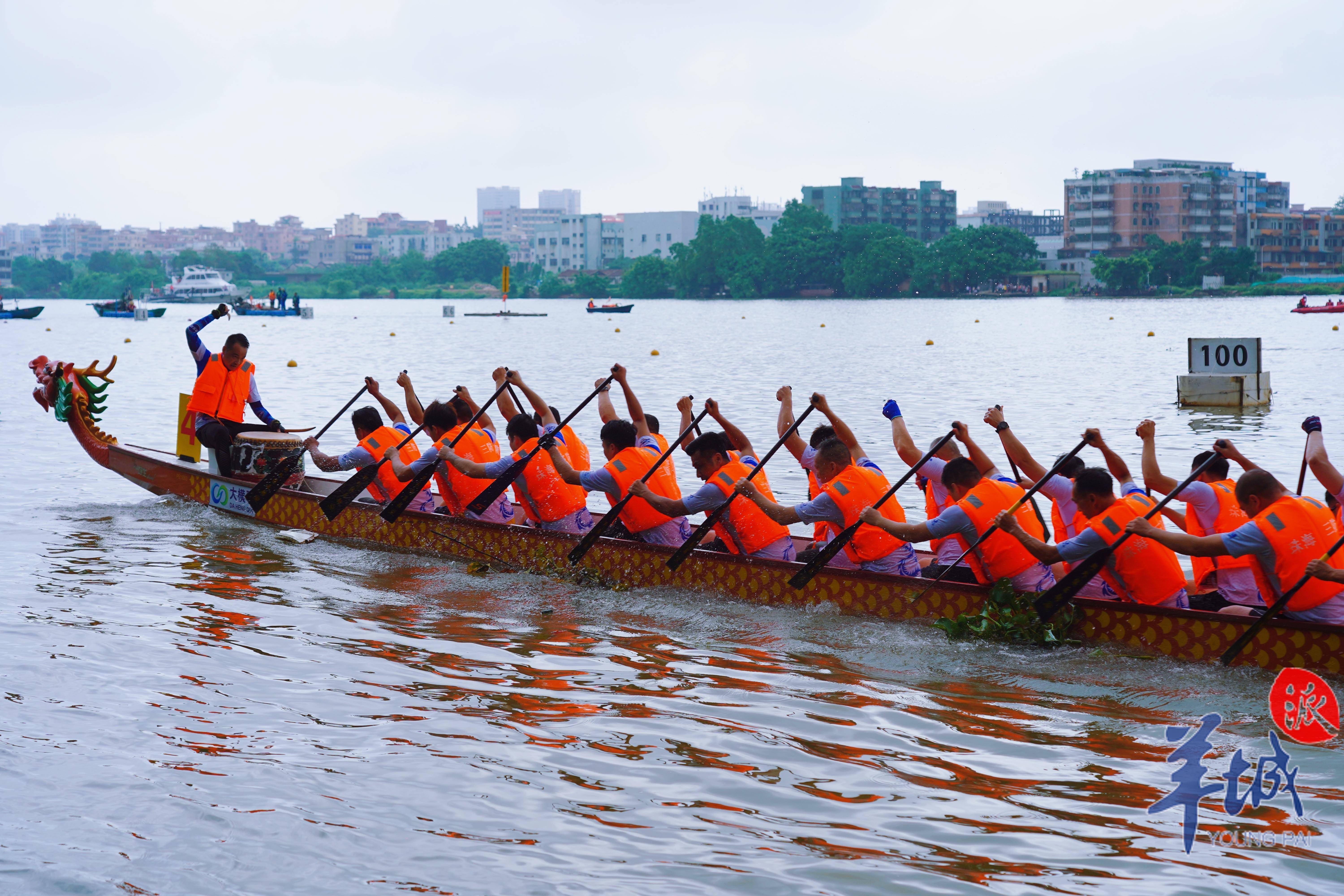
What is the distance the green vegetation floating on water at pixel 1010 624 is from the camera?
7.60 meters

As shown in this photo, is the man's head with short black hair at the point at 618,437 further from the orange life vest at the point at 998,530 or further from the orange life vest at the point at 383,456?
the orange life vest at the point at 998,530

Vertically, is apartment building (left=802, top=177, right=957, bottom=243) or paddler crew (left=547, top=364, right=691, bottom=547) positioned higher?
apartment building (left=802, top=177, right=957, bottom=243)

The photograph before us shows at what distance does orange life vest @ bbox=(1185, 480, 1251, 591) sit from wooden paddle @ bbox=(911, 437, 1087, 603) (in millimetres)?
765

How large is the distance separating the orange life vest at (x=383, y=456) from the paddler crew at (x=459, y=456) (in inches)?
6.0

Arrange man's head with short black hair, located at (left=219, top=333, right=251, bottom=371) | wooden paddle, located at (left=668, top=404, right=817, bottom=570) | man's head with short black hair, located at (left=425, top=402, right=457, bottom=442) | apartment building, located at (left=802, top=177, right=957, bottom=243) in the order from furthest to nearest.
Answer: apartment building, located at (left=802, top=177, right=957, bottom=243)
man's head with short black hair, located at (left=219, top=333, right=251, bottom=371)
man's head with short black hair, located at (left=425, top=402, right=457, bottom=442)
wooden paddle, located at (left=668, top=404, right=817, bottom=570)

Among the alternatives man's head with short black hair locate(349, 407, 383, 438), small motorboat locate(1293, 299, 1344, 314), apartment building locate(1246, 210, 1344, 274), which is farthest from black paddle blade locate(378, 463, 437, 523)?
apartment building locate(1246, 210, 1344, 274)

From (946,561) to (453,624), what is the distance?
351 cm

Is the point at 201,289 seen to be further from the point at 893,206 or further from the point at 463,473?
the point at 463,473

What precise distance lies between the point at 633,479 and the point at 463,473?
182 centimetres

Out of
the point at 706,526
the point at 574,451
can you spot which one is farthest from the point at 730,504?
the point at 574,451

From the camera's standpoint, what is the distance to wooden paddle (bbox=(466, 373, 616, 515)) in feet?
32.3

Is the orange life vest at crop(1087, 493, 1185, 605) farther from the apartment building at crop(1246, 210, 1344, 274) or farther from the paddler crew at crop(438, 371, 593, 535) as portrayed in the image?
the apartment building at crop(1246, 210, 1344, 274)

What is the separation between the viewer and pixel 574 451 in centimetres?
1072

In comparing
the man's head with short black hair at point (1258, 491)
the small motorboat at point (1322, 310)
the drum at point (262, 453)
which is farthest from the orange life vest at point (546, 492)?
the small motorboat at point (1322, 310)
